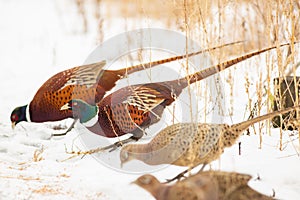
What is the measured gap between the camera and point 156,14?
5.54m

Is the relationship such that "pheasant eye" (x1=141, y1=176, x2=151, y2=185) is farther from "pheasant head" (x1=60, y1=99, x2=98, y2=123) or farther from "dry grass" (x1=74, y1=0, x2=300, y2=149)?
"pheasant head" (x1=60, y1=99, x2=98, y2=123)

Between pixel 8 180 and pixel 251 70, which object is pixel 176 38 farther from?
pixel 8 180

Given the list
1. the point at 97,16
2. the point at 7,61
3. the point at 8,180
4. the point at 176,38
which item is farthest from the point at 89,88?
the point at 97,16

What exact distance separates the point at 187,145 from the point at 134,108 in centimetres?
58

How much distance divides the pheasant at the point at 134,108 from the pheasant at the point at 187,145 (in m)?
0.37

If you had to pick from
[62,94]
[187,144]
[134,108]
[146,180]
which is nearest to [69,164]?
[134,108]

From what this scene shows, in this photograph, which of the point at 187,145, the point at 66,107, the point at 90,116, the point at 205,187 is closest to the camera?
the point at 205,187

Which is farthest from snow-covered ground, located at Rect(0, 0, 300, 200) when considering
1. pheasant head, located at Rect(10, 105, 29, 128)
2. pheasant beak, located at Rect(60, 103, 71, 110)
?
pheasant beak, located at Rect(60, 103, 71, 110)

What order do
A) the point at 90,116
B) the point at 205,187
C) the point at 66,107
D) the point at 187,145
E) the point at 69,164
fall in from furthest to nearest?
the point at 66,107
the point at 90,116
the point at 69,164
the point at 187,145
the point at 205,187

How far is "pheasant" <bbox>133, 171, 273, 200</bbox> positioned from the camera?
1626mm

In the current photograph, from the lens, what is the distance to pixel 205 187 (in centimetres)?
162

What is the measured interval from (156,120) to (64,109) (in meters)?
0.56

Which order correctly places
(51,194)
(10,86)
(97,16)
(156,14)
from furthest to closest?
1. (97,16)
2. (156,14)
3. (10,86)
4. (51,194)

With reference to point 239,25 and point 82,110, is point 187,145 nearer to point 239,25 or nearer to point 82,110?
point 82,110
